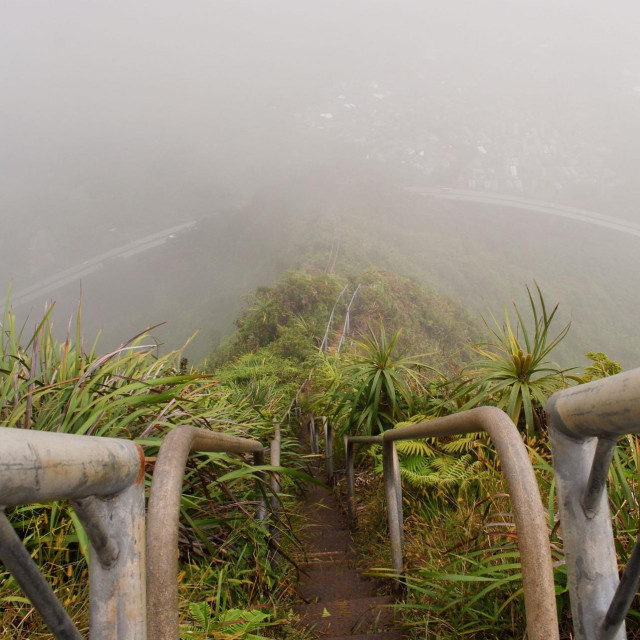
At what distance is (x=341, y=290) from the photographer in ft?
43.8

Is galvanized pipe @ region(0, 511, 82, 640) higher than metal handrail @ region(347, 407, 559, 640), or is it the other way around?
galvanized pipe @ region(0, 511, 82, 640)

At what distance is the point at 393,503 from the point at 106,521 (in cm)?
186

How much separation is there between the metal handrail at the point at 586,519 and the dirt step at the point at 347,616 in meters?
1.54

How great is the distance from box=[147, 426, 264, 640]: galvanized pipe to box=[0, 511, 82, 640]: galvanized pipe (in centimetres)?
19

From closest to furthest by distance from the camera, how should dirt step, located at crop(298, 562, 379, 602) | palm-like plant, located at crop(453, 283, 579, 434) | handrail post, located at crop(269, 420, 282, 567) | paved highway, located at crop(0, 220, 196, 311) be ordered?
handrail post, located at crop(269, 420, 282, 567) → dirt step, located at crop(298, 562, 379, 602) → palm-like plant, located at crop(453, 283, 579, 434) → paved highway, located at crop(0, 220, 196, 311)

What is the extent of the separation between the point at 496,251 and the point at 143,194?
2688cm

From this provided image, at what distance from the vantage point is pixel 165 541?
64 centimetres

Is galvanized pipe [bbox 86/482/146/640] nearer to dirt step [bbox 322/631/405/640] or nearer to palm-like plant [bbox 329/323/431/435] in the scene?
dirt step [bbox 322/631/405/640]

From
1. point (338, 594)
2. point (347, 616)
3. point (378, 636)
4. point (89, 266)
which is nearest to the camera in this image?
point (378, 636)

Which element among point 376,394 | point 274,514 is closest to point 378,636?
point 274,514

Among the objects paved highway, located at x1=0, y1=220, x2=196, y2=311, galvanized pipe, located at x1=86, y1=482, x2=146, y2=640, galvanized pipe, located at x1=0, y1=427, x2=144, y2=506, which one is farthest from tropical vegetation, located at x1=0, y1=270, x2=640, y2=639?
paved highway, located at x1=0, y1=220, x2=196, y2=311

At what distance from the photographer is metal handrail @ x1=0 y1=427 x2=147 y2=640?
31cm

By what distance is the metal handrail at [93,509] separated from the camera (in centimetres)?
31

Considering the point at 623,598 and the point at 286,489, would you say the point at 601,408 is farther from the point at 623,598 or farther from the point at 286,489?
the point at 286,489
